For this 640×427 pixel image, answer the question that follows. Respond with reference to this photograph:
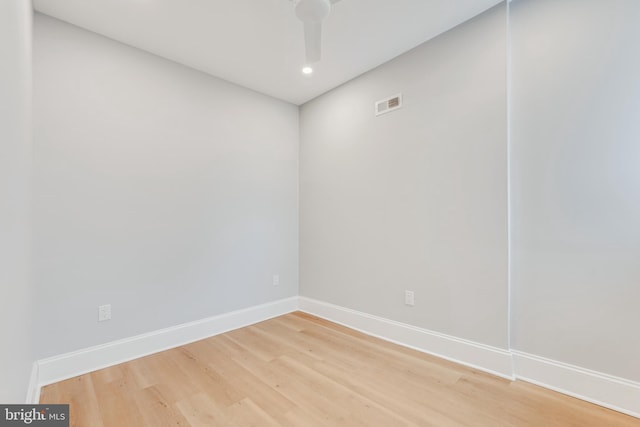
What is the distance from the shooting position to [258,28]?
7.33ft

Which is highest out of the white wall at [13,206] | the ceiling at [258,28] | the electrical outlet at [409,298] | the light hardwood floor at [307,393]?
the ceiling at [258,28]

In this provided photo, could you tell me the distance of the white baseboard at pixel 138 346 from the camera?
6.58 feet

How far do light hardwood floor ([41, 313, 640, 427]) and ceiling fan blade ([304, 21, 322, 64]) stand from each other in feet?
7.49

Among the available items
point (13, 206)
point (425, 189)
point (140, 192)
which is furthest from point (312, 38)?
point (140, 192)

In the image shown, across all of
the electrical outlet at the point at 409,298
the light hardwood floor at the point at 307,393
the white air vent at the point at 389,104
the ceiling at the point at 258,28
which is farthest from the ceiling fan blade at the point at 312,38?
the light hardwood floor at the point at 307,393

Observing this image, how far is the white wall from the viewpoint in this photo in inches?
39.9

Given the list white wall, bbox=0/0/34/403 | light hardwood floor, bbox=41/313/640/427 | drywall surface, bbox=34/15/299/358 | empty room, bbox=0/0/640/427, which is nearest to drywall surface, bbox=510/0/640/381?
empty room, bbox=0/0/640/427

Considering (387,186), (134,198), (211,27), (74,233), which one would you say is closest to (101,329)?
(74,233)

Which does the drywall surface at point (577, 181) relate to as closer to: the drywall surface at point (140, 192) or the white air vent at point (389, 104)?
the white air vent at point (389, 104)

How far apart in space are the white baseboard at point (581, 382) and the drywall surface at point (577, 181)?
0.15 feet

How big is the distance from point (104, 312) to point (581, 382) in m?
3.42

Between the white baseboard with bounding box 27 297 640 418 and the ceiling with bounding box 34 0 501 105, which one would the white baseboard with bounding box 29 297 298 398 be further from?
the ceiling with bounding box 34 0 501 105

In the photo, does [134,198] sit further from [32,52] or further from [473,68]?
[473,68]

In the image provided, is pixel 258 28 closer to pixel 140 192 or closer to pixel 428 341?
pixel 140 192
